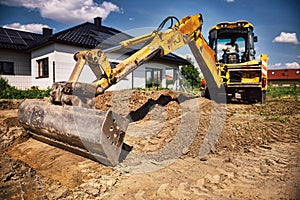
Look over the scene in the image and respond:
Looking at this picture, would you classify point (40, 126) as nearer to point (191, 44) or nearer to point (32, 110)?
point (32, 110)

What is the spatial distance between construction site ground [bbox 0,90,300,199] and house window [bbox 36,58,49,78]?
26.1 ft

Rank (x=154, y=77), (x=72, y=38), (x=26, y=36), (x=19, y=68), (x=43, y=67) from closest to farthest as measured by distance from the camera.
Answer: (x=72, y=38) → (x=43, y=67) → (x=19, y=68) → (x=26, y=36) → (x=154, y=77)

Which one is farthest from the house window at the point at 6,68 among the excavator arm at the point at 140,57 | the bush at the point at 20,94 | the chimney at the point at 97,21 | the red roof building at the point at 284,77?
→ the red roof building at the point at 284,77

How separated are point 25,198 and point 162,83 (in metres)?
15.1

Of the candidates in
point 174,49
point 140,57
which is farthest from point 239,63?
point 140,57

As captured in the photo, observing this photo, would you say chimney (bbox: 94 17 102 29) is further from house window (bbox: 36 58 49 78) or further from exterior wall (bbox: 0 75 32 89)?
exterior wall (bbox: 0 75 32 89)

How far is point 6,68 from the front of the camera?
12.9 m

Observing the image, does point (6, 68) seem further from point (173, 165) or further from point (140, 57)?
point (173, 165)

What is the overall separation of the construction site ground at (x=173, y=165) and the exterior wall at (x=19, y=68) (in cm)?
871

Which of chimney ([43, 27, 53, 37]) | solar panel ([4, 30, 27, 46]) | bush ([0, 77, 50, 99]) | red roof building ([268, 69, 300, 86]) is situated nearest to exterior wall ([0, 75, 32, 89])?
solar panel ([4, 30, 27, 46])

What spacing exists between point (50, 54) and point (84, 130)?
980cm

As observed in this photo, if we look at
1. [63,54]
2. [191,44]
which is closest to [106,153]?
[191,44]

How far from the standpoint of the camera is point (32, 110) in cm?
394

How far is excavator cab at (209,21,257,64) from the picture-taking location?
734 centimetres
